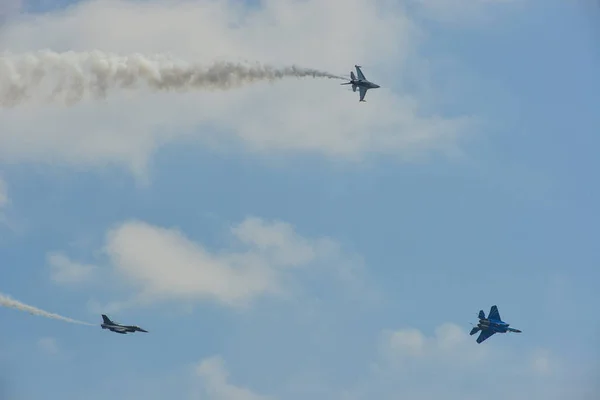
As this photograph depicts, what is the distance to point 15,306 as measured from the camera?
96188mm

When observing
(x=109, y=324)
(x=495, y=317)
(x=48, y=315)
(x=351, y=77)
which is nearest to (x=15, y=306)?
(x=48, y=315)

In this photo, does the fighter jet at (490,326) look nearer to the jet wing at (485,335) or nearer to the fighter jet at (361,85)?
the jet wing at (485,335)

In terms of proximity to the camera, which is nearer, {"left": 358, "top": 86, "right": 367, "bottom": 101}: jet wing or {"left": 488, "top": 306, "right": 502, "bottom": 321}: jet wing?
{"left": 358, "top": 86, "right": 367, "bottom": 101}: jet wing

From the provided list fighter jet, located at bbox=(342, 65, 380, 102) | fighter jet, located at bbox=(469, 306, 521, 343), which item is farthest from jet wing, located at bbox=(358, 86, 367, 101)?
fighter jet, located at bbox=(469, 306, 521, 343)

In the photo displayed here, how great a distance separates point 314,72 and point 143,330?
1486 inches

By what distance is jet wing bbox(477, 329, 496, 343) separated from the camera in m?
128

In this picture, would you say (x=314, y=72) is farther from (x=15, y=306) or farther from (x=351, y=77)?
(x=15, y=306)

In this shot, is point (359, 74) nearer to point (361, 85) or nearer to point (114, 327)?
point (361, 85)

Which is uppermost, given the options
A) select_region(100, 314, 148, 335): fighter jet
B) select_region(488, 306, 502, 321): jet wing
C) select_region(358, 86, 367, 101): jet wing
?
select_region(358, 86, 367, 101): jet wing

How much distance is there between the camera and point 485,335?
423ft

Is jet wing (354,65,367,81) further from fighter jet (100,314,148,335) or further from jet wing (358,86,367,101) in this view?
fighter jet (100,314,148,335)

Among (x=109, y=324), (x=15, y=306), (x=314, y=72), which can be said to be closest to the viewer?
(x=15, y=306)

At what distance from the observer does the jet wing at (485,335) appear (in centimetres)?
12769

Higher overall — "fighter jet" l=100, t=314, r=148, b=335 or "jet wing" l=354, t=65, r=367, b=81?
"jet wing" l=354, t=65, r=367, b=81
